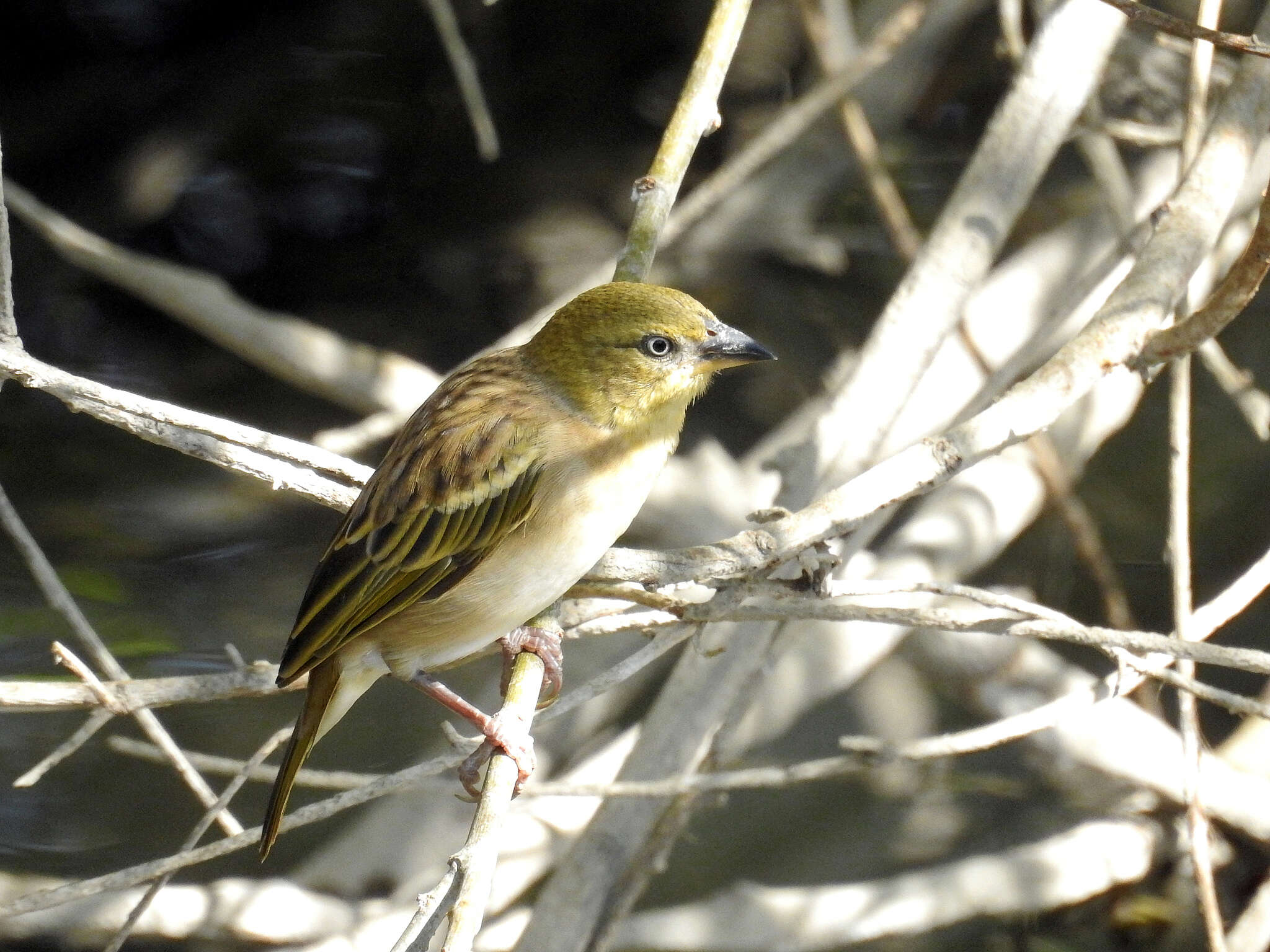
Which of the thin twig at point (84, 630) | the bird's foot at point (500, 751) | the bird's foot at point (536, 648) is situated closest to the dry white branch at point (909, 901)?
the bird's foot at point (500, 751)

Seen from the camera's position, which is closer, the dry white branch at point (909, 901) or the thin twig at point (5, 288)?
the thin twig at point (5, 288)

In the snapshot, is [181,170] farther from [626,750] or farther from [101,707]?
[101,707]

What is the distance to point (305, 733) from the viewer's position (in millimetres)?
3121

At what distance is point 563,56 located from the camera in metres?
5.91

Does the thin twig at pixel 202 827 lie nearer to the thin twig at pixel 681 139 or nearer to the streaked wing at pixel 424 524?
the streaked wing at pixel 424 524

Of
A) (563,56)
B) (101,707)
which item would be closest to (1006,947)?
(101,707)

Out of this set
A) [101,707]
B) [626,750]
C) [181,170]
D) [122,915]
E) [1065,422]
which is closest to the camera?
[101,707]

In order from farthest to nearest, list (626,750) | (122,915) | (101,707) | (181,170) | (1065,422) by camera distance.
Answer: (181,170), (1065,422), (626,750), (122,915), (101,707)

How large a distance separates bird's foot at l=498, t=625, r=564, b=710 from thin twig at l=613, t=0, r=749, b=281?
2.76 feet

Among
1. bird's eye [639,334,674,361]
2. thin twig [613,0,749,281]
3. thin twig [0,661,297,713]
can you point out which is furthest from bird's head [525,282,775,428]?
thin twig [0,661,297,713]

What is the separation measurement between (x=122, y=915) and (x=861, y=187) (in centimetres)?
391

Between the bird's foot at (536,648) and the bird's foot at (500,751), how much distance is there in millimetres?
153

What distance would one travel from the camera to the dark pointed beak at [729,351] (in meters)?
3.32

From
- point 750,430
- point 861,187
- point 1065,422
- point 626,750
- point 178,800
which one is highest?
point 861,187
